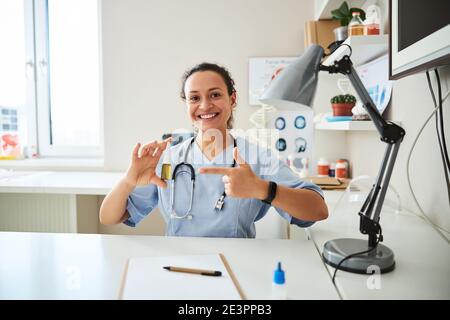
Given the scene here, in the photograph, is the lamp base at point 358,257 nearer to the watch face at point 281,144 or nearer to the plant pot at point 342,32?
the plant pot at point 342,32

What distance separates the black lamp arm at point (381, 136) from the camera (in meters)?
0.82

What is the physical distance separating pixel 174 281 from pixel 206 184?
51cm

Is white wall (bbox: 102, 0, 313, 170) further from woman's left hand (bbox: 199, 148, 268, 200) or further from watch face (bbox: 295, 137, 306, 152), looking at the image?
woman's left hand (bbox: 199, 148, 268, 200)

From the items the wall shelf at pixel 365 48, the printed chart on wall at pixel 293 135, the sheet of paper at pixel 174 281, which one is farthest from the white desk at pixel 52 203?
the wall shelf at pixel 365 48

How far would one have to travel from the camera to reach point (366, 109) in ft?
2.74

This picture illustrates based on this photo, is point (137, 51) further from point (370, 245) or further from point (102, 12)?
point (370, 245)

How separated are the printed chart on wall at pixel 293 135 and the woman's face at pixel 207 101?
1228 millimetres

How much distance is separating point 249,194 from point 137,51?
1.92 metres

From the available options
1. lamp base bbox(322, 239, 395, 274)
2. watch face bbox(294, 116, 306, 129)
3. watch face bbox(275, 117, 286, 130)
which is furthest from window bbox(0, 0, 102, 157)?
lamp base bbox(322, 239, 395, 274)

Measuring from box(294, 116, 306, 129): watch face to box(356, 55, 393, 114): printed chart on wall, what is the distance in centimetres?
63

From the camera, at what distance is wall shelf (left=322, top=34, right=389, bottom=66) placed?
4.81ft

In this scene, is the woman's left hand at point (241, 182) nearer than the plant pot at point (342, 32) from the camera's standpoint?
Yes

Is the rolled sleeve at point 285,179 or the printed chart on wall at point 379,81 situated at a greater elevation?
the printed chart on wall at point 379,81

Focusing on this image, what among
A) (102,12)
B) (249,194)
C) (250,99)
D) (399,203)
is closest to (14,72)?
(102,12)
